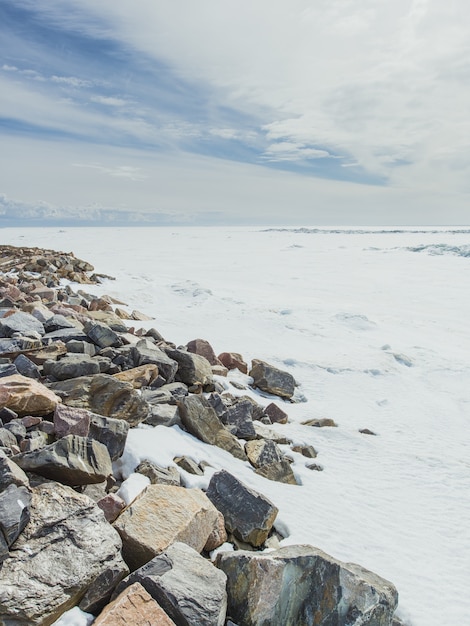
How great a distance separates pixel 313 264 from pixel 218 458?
36.8m

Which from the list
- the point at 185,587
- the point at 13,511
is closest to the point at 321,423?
the point at 185,587

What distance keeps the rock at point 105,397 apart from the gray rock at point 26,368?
1.69 feet

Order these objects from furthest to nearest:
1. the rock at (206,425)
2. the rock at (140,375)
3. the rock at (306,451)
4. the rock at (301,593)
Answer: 1. the rock at (306,451)
2. the rock at (140,375)
3. the rock at (206,425)
4. the rock at (301,593)

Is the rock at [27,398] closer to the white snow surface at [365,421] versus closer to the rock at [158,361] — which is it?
the white snow surface at [365,421]

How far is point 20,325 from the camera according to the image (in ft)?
27.1

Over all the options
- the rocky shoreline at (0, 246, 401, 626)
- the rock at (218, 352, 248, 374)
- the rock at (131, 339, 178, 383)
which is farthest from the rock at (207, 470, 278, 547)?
the rock at (218, 352, 248, 374)

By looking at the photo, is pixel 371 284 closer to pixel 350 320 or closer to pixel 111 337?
pixel 350 320

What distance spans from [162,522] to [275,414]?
4509 millimetres

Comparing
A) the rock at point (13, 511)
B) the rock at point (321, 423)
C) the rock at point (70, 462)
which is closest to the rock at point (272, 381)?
the rock at point (321, 423)

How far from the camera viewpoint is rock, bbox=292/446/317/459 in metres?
7.14

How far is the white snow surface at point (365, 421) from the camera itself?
5023 millimetres

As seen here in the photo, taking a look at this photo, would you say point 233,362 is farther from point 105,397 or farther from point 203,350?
point 105,397

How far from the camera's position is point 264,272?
34812mm

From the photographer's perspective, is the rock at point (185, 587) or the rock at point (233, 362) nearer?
the rock at point (185, 587)
